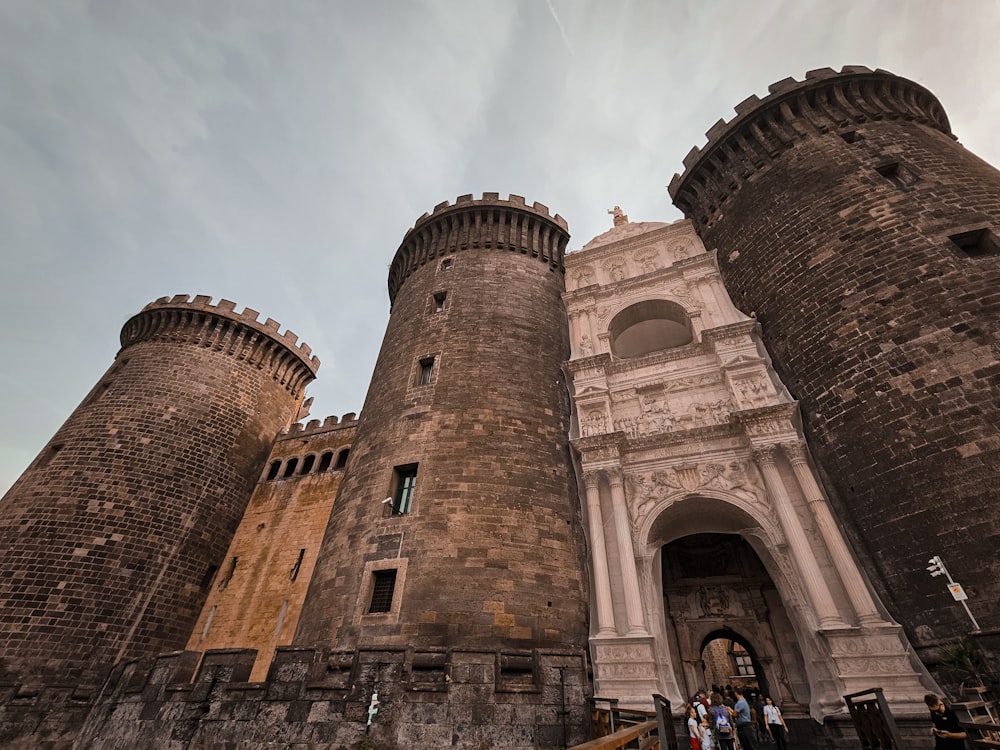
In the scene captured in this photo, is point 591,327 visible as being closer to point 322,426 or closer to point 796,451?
point 796,451

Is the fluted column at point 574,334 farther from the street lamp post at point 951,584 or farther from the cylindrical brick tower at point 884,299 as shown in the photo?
the street lamp post at point 951,584

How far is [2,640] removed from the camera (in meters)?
A: 12.5

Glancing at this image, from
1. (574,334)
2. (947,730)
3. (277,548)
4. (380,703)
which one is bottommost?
(947,730)

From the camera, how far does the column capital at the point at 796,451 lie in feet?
32.3

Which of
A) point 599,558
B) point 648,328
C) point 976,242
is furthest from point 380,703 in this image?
point 976,242

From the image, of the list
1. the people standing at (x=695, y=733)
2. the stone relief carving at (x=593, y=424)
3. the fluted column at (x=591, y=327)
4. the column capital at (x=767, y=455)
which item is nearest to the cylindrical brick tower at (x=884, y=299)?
the column capital at (x=767, y=455)

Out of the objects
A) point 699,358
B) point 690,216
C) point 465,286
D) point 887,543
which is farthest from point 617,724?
point 690,216

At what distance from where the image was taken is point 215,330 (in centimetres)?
2048

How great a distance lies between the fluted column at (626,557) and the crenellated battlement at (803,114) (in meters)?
9.87

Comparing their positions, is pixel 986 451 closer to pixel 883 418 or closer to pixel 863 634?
pixel 883 418

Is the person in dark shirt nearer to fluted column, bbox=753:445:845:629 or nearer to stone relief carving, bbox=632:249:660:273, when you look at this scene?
fluted column, bbox=753:445:845:629

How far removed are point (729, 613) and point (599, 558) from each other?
5017 mm

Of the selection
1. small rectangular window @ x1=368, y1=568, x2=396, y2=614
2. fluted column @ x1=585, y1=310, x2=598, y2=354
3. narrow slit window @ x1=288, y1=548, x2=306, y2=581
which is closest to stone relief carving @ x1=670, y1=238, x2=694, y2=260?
fluted column @ x1=585, y1=310, x2=598, y2=354

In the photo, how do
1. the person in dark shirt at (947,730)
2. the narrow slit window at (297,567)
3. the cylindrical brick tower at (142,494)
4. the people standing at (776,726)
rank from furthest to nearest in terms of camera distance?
the narrow slit window at (297,567), the cylindrical brick tower at (142,494), the people standing at (776,726), the person in dark shirt at (947,730)
